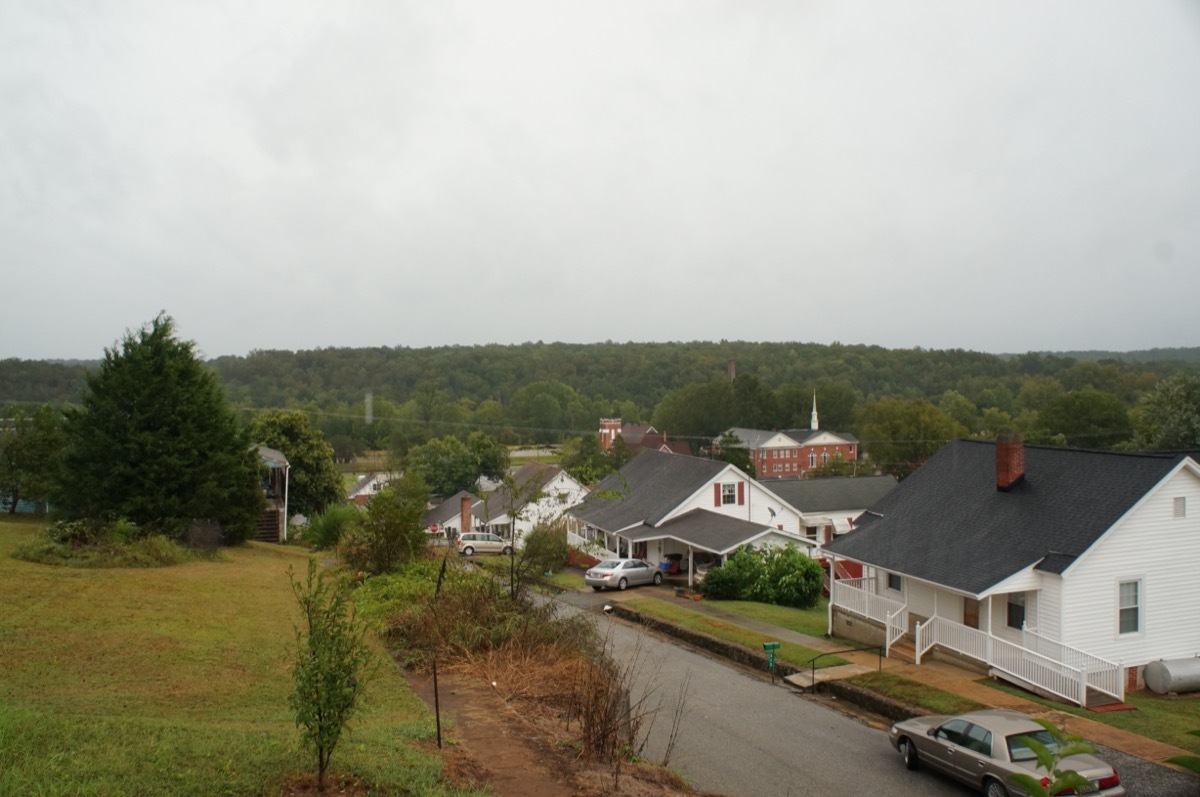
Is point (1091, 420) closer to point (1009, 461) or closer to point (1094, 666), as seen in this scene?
point (1009, 461)

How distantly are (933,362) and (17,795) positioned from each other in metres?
161

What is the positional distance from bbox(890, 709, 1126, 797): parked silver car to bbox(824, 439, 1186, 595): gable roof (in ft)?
18.8

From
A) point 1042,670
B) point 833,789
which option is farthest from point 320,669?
point 1042,670

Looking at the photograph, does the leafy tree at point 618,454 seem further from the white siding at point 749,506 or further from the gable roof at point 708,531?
the gable roof at point 708,531

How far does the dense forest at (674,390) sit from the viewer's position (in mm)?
81250

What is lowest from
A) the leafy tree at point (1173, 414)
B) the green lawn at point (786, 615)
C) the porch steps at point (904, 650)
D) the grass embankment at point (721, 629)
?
the green lawn at point (786, 615)

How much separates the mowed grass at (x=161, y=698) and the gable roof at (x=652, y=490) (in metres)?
20.9

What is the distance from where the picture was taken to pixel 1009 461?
21344mm

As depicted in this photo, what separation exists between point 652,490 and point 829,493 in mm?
12930

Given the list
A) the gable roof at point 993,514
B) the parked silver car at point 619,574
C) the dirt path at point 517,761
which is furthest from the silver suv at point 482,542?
the dirt path at point 517,761

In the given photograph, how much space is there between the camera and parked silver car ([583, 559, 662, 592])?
107ft

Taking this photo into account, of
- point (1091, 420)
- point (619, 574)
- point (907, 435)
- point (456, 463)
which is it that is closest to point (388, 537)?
point (619, 574)

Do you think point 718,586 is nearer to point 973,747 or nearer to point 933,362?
point 973,747

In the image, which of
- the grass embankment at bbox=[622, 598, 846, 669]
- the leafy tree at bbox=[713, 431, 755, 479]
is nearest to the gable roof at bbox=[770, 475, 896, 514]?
the leafy tree at bbox=[713, 431, 755, 479]
